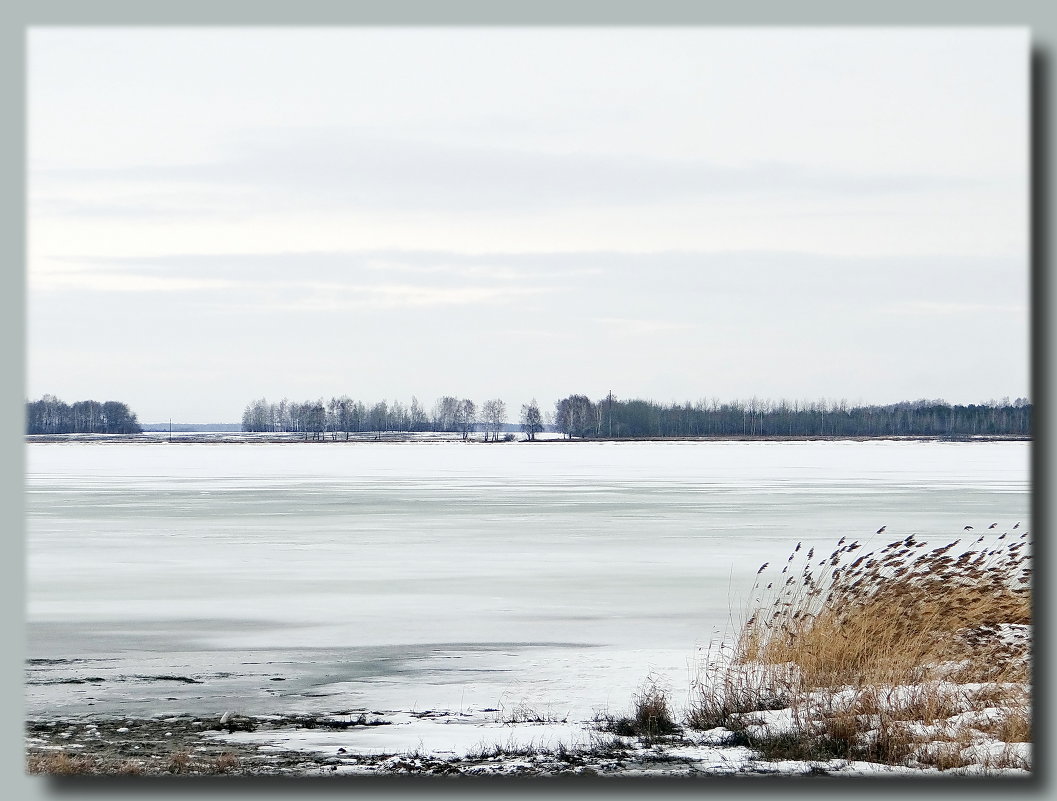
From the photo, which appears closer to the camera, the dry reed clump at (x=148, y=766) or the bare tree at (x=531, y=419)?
the dry reed clump at (x=148, y=766)

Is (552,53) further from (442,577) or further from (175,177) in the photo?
(442,577)

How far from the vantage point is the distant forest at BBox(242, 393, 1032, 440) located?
10867 mm

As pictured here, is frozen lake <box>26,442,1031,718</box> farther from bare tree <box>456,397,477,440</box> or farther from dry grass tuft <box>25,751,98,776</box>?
bare tree <box>456,397,477,440</box>

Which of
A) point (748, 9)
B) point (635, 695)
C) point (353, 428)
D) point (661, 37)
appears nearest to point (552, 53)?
point (661, 37)

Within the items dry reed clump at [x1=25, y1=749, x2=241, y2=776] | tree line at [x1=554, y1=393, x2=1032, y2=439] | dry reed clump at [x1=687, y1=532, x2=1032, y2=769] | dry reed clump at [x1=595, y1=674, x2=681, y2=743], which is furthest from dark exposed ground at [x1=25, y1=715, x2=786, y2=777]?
tree line at [x1=554, y1=393, x2=1032, y2=439]

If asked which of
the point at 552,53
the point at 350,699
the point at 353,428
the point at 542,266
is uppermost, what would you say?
the point at 552,53

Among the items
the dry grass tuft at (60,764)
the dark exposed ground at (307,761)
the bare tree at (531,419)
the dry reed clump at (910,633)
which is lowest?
the dry grass tuft at (60,764)

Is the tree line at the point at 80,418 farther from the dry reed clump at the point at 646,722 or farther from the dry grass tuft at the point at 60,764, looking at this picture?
the dry reed clump at the point at 646,722

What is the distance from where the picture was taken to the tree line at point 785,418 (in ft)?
34.0

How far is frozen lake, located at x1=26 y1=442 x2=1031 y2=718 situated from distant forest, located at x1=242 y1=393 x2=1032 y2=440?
0.75 m

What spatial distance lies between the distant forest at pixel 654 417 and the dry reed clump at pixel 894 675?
1.28m

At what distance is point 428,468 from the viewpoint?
1416 inches

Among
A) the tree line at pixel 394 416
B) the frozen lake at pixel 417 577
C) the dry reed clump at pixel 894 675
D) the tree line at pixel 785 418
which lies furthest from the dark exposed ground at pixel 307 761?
the tree line at pixel 394 416

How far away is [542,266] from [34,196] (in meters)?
3.61
